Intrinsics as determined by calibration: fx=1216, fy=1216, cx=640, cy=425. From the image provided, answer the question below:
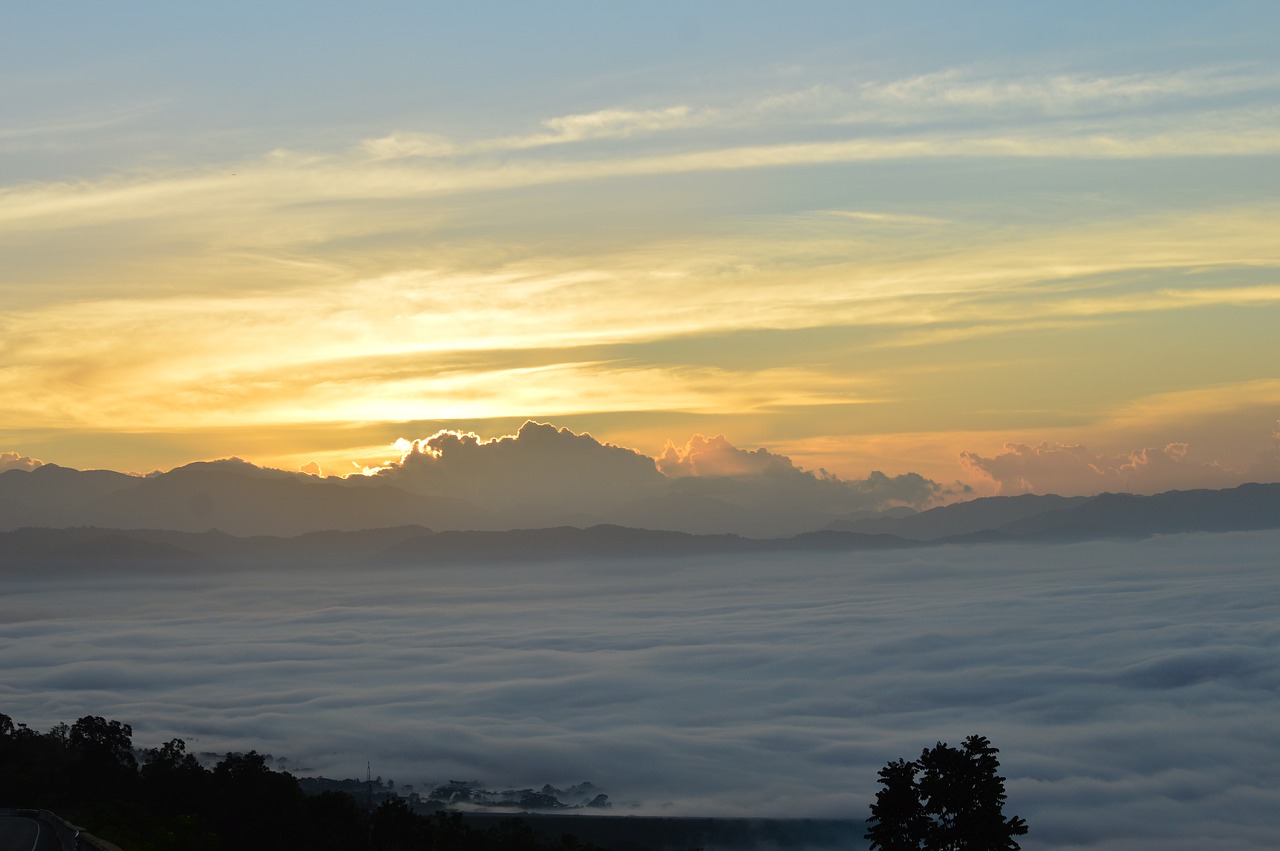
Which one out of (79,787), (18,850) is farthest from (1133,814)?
(18,850)

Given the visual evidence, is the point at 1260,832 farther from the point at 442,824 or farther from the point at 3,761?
the point at 3,761

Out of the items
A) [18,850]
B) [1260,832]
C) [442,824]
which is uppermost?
[18,850]

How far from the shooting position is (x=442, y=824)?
7994cm

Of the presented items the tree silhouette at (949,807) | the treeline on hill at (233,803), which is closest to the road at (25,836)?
the treeline on hill at (233,803)

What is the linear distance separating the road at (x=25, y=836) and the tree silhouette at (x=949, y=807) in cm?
3188

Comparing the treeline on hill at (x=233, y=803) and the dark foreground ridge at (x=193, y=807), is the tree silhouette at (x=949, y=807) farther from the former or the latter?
the treeline on hill at (x=233, y=803)

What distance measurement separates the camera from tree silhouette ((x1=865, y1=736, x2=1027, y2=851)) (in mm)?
43406

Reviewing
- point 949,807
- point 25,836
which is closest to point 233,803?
point 25,836

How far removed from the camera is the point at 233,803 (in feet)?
264

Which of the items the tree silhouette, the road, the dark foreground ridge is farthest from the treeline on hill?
the tree silhouette

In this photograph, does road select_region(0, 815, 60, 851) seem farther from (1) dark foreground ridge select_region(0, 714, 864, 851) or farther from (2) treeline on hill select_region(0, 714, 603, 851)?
(2) treeline on hill select_region(0, 714, 603, 851)

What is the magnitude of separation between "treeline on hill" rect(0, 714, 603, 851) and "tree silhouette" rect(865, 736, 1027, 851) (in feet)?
89.7

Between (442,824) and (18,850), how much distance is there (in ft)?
121

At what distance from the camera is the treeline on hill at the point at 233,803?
75.8m
